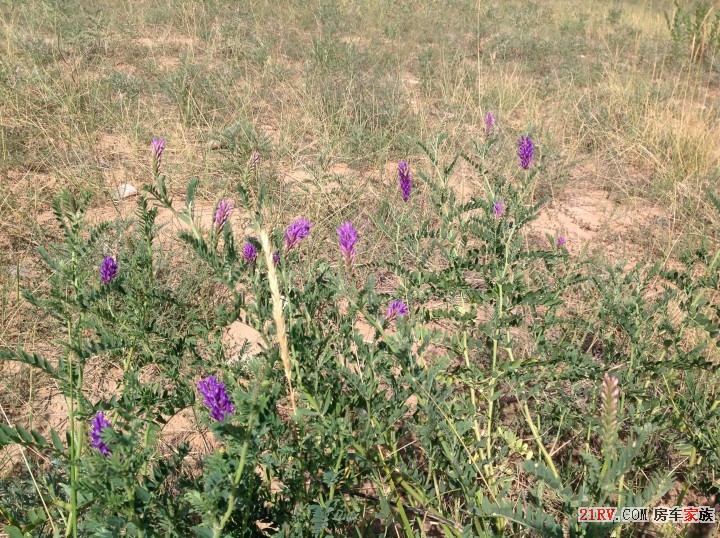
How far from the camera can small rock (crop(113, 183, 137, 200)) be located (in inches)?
134

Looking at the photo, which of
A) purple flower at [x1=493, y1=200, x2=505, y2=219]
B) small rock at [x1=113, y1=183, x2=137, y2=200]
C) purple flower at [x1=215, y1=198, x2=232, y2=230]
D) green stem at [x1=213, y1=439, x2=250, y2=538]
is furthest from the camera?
small rock at [x1=113, y1=183, x2=137, y2=200]

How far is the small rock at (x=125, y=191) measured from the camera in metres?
3.39

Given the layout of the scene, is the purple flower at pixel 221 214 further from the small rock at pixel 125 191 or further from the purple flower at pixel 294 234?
the small rock at pixel 125 191

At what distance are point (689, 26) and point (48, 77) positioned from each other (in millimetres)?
6809

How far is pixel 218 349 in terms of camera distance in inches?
58.5

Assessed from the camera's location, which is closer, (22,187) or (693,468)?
(693,468)

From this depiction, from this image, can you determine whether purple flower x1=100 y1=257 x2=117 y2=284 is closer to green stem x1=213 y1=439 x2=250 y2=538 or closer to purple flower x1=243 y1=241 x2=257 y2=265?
purple flower x1=243 y1=241 x2=257 y2=265

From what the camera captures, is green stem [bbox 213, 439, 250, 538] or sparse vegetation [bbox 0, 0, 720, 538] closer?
green stem [bbox 213, 439, 250, 538]

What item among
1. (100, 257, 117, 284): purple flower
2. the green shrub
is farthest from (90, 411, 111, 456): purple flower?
(100, 257, 117, 284): purple flower

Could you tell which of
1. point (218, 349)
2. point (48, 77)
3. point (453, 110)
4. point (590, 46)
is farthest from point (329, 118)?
point (590, 46)

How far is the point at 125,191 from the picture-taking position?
11.3 ft

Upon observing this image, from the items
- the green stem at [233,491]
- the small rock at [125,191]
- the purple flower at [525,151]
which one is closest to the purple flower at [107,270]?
the green stem at [233,491]

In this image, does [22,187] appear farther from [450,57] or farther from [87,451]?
[450,57]

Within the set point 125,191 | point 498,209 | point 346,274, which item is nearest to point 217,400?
point 346,274
